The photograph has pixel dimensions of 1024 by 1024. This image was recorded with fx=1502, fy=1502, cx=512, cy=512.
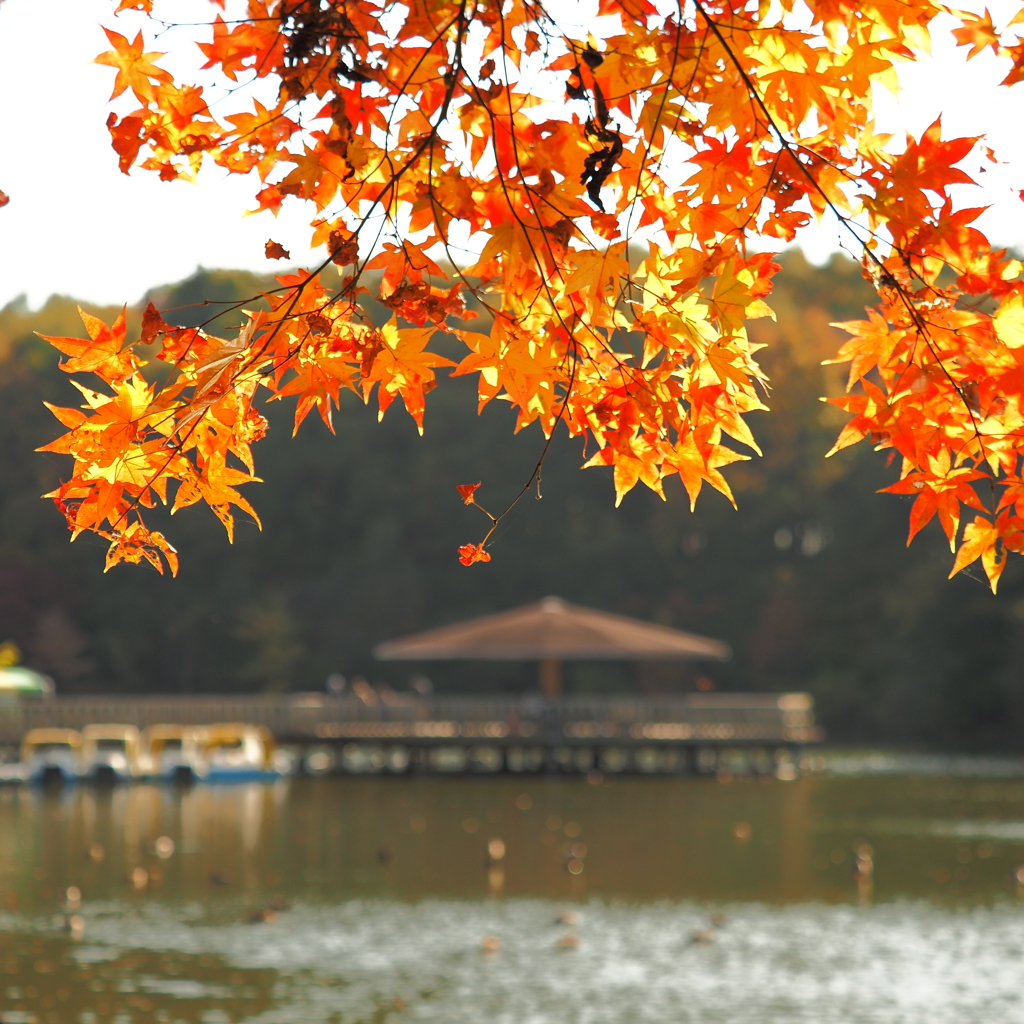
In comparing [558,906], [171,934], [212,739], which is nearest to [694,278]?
[171,934]

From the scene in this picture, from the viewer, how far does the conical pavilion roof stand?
2764 cm

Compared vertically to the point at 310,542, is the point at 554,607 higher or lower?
lower

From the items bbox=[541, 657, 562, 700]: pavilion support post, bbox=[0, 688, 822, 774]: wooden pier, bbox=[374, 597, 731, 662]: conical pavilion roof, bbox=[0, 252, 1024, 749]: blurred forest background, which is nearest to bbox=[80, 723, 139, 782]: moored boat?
bbox=[0, 688, 822, 774]: wooden pier

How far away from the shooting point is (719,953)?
11.6 m

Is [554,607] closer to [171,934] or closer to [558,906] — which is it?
[558,906]

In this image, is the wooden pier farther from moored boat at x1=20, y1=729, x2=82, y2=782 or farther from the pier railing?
moored boat at x1=20, y1=729, x2=82, y2=782

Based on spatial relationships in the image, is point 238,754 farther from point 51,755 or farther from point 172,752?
point 51,755

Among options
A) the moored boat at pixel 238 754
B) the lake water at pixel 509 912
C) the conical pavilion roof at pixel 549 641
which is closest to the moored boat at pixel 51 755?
the moored boat at pixel 238 754

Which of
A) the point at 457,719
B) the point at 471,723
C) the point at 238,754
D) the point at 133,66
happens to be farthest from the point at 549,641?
the point at 133,66

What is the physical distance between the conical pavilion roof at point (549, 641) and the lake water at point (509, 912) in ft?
16.4

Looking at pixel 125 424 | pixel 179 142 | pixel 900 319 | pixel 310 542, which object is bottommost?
pixel 125 424

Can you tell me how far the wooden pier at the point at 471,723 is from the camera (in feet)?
91.0

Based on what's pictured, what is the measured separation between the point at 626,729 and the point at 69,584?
75.4 feet

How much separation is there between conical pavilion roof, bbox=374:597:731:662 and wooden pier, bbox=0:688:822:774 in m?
1.04
